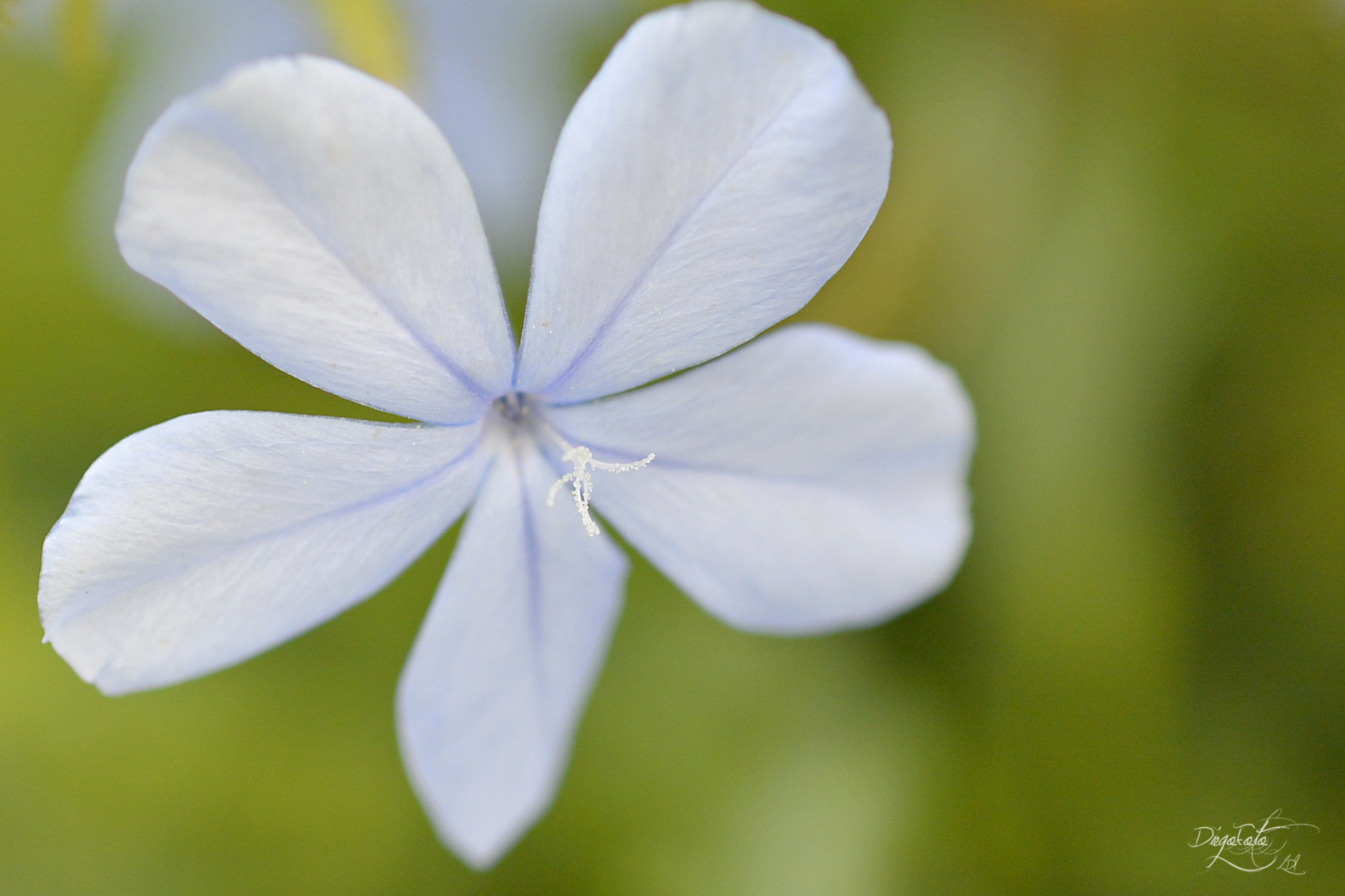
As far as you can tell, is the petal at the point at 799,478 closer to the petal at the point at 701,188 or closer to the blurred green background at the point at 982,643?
the petal at the point at 701,188

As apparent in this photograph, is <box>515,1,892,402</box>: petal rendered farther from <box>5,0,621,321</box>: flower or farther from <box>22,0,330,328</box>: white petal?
<box>22,0,330,328</box>: white petal

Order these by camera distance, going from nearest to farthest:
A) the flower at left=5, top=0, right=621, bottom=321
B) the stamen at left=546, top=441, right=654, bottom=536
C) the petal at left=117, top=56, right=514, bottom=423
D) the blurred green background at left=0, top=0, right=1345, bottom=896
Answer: the petal at left=117, top=56, right=514, bottom=423
the stamen at left=546, top=441, right=654, bottom=536
the blurred green background at left=0, top=0, right=1345, bottom=896
the flower at left=5, top=0, right=621, bottom=321

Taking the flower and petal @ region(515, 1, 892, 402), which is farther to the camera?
the flower

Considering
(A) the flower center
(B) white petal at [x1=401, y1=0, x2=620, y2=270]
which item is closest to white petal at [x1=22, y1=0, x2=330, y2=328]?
(B) white petal at [x1=401, y1=0, x2=620, y2=270]

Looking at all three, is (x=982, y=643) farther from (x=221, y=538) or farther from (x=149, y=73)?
(x=149, y=73)

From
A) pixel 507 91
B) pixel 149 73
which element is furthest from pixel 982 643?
pixel 149 73

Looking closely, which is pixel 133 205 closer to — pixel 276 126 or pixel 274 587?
pixel 276 126
